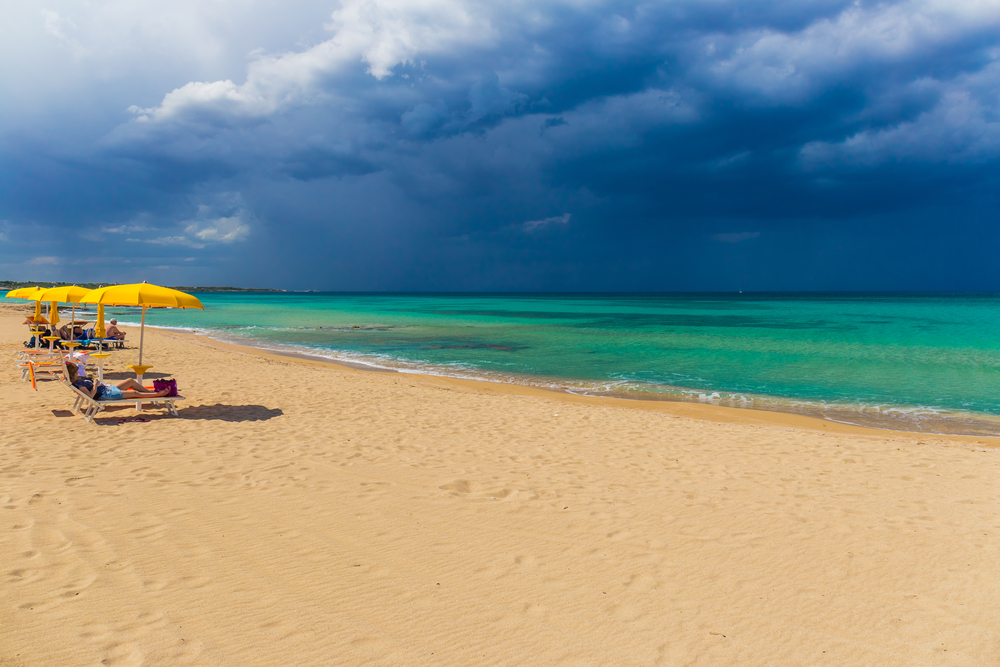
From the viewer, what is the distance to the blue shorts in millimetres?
9051

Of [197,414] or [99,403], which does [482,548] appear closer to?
[197,414]

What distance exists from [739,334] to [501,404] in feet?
87.6

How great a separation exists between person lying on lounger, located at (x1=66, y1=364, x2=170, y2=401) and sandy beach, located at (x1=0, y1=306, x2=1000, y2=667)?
56 centimetres

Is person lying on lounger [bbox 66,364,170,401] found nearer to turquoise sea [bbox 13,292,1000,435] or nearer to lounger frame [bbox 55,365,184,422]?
lounger frame [bbox 55,365,184,422]

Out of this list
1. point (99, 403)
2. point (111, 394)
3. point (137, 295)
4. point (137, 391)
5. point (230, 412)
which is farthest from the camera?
point (230, 412)

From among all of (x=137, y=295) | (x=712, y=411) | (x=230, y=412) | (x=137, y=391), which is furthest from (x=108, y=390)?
(x=712, y=411)

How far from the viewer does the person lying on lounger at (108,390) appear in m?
9.05

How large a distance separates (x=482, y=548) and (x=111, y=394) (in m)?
8.17

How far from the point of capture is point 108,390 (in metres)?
9.13

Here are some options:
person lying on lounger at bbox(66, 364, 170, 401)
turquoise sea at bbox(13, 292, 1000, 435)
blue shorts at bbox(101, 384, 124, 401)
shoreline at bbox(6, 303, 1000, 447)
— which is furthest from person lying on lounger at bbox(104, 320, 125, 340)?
blue shorts at bbox(101, 384, 124, 401)

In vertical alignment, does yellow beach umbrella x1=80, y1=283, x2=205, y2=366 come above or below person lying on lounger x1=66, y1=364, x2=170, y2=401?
above

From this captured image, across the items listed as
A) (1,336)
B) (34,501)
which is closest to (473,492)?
(34,501)

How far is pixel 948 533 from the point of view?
5152 mm

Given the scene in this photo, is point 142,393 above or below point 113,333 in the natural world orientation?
below
